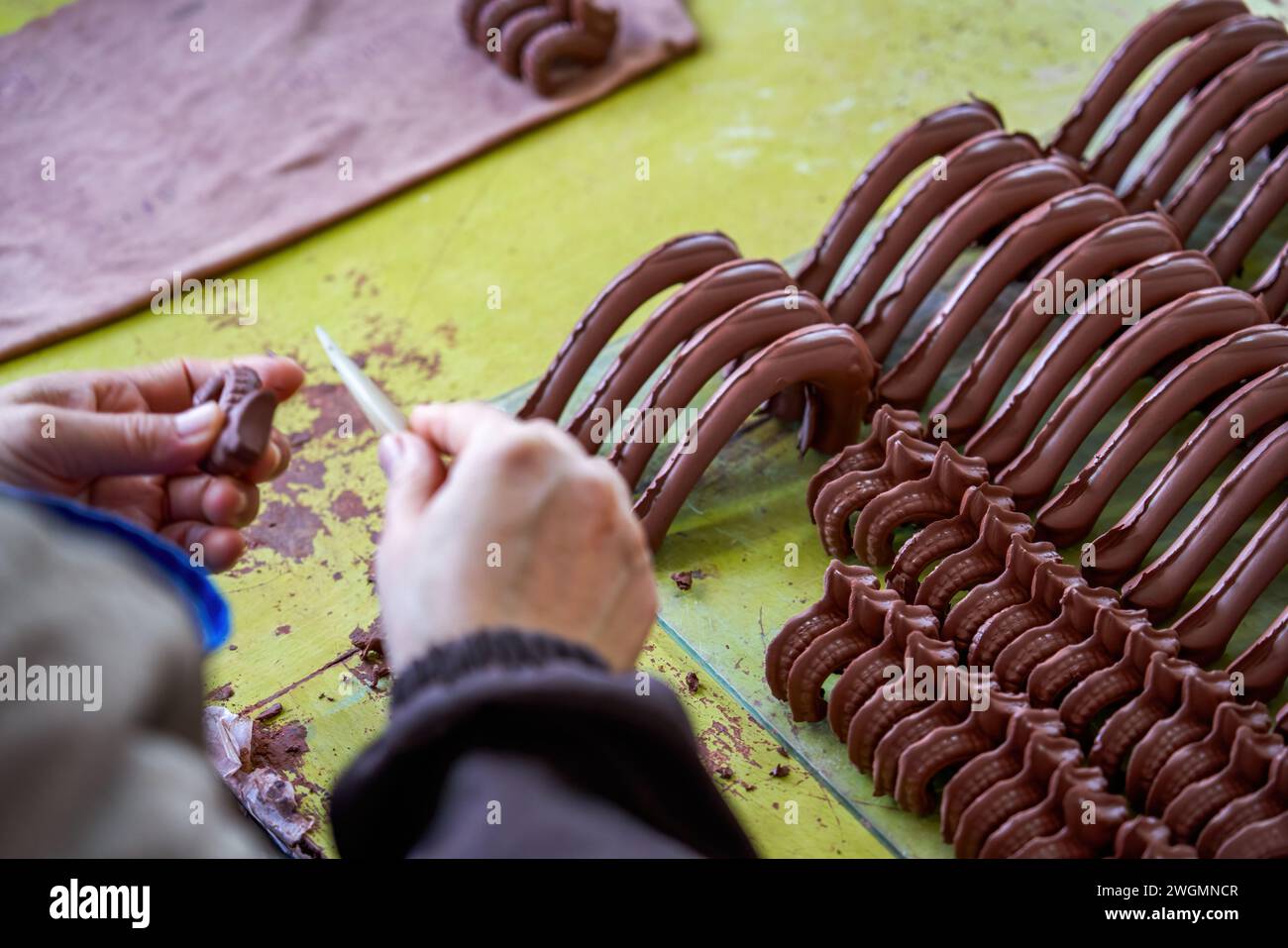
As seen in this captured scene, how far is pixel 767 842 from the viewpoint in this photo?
2.09 meters

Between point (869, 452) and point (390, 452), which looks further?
point (869, 452)

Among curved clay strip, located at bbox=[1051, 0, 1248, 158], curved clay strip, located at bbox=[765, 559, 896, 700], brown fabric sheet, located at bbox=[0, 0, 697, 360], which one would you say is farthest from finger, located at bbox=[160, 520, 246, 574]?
curved clay strip, located at bbox=[1051, 0, 1248, 158]

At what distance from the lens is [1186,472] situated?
2254mm

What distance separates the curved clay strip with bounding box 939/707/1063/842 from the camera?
1961 mm

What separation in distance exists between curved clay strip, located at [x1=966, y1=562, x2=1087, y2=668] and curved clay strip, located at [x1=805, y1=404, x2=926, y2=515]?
16.7 inches

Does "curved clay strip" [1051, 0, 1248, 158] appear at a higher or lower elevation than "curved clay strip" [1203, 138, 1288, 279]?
higher

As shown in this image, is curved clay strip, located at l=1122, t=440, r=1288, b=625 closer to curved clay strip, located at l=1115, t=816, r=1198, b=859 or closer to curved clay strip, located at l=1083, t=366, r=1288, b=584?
curved clay strip, located at l=1083, t=366, r=1288, b=584

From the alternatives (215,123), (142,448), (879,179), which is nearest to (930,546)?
(879,179)

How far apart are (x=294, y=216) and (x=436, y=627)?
9.29ft

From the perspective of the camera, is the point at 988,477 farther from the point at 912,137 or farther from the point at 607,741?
the point at 607,741

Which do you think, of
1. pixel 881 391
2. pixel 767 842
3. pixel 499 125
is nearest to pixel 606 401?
pixel 881 391

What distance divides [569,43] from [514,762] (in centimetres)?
333

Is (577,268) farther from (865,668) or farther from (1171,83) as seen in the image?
(865,668)
